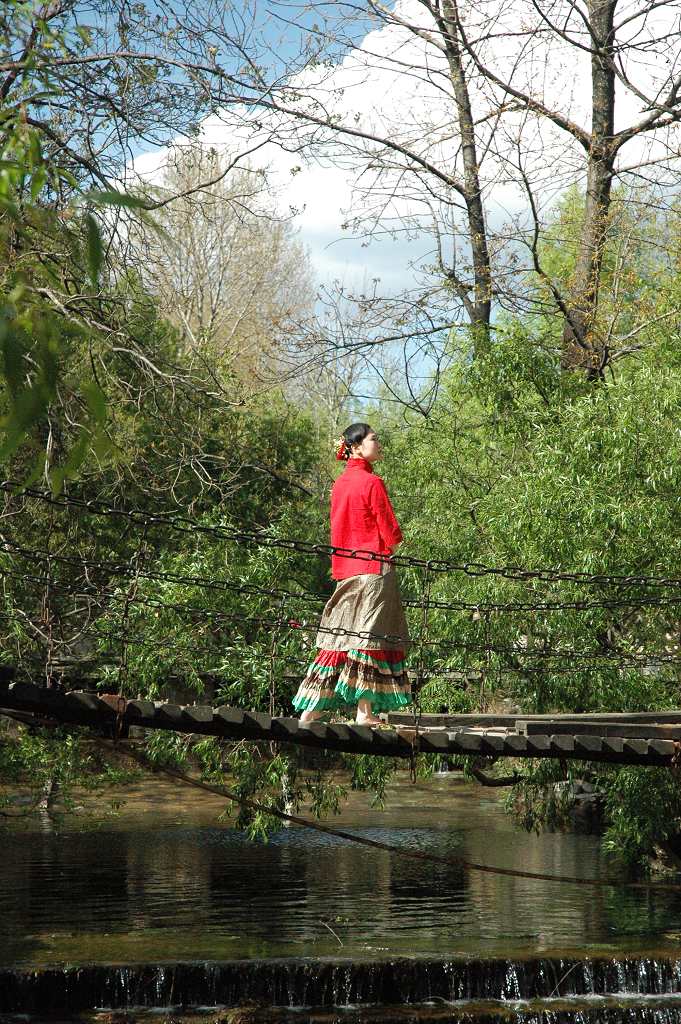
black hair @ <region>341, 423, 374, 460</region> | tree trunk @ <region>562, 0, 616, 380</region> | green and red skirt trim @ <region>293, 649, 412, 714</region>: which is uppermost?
tree trunk @ <region>562, 0, 616, 380</region>

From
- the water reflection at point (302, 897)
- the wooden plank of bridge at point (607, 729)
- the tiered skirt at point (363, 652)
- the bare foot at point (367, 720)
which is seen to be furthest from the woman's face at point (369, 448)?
the water reflection at point (302, 897)

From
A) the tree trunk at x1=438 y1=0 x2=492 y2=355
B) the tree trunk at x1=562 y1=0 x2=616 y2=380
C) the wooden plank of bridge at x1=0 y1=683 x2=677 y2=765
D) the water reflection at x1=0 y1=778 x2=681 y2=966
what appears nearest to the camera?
the wooden plank of bridge at x1=0 y1=683 x2=677 y2=765

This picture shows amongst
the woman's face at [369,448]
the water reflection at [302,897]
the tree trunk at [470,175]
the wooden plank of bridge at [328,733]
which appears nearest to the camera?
the wooden plank of bridge at [328,733]

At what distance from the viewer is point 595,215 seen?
47.4 ft

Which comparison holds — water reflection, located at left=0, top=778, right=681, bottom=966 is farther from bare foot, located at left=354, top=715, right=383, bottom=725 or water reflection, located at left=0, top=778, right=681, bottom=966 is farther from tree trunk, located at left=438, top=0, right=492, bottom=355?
tree trunk, located at left=438, top=0, right=492, bottom=355

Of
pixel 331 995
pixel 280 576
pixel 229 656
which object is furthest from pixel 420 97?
pixel 331 995

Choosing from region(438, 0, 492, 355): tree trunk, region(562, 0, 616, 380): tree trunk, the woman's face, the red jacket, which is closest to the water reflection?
the red jacket

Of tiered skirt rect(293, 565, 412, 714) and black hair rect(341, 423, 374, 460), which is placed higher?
black hair rect(341, 423, 374, 460)

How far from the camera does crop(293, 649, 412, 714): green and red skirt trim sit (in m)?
7.73

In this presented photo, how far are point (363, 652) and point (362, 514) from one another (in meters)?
0.80

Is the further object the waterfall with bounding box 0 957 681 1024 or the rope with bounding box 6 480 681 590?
the waterfall with bounding box 0 957 681 1024

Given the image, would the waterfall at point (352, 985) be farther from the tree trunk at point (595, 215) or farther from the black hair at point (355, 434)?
the tree trunk at point (595, 215)

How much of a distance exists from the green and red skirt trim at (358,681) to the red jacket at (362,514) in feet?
1.68

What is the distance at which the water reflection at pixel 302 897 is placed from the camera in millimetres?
10336
